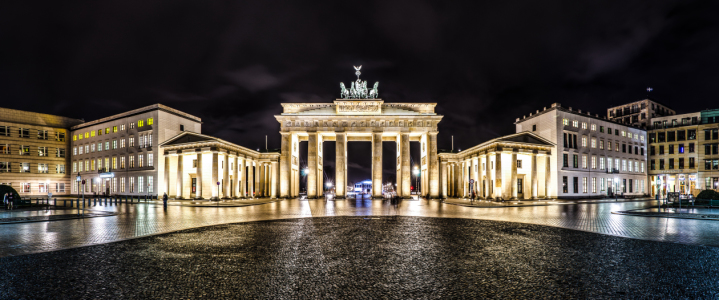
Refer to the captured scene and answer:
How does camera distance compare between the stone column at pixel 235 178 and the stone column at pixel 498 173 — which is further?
the stone column at pixel 235 178

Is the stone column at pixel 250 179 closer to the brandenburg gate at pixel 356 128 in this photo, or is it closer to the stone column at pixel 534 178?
Answer: the brandenburg gate at pixel 356 128

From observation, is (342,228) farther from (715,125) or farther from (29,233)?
(715,125)

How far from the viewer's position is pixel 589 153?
187ft

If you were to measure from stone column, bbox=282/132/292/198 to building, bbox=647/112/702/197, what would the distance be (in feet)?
218

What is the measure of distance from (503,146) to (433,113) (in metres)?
13.2

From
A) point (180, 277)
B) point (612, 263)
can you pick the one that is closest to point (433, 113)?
point (612, 263)

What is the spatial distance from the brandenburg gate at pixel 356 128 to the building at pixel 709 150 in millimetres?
49613

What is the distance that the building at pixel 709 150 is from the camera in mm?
61938

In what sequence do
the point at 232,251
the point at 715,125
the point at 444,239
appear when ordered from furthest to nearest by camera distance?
the point at 715,125
the point at 444,239
the point at 232,251

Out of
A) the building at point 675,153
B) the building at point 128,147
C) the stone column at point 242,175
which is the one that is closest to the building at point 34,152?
the building at point 128,147

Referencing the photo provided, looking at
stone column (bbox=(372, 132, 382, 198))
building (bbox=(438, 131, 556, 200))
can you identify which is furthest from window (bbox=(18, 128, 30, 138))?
building (bbox=(438, 131, 556, 200))

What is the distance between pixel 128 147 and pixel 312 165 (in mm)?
30718

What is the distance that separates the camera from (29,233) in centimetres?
1496

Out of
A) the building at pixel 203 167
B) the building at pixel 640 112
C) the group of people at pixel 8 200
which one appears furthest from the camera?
the building at pixel 640 112
